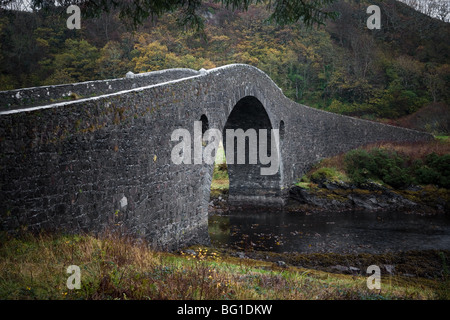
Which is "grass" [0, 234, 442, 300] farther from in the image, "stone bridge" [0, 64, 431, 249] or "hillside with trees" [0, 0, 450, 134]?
"hillside with trees" [0, 0, 450, 134]

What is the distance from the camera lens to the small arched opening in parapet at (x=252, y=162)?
66.7ft

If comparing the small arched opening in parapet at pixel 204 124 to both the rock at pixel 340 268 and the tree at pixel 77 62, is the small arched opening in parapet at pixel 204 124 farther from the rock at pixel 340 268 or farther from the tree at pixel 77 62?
the tree at pixel 77 62

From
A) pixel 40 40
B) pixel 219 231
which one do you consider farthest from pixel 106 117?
pixel 40 40

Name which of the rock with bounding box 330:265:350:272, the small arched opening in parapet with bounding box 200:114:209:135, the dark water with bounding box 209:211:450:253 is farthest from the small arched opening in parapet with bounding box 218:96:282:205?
the rock with bounding box 330:265:350:272

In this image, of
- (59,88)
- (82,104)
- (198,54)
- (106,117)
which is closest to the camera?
(82,104)

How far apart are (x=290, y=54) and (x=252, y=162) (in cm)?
2420

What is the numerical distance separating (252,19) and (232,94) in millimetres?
31072

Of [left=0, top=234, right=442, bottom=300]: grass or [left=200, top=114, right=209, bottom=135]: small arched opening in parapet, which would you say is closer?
[left=0, top=234, right=442, bottom=300]: grass

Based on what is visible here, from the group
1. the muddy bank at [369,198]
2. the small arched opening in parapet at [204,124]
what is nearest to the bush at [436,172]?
the muddy bank at [369,198]

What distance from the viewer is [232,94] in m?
14.8

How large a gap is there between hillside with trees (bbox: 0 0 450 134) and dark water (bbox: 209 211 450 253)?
18.5 metres

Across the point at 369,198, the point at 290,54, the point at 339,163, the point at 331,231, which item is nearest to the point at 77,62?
the point at 290,54

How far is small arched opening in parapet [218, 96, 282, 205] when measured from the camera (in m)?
20.3

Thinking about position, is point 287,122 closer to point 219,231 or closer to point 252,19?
point 219,231
